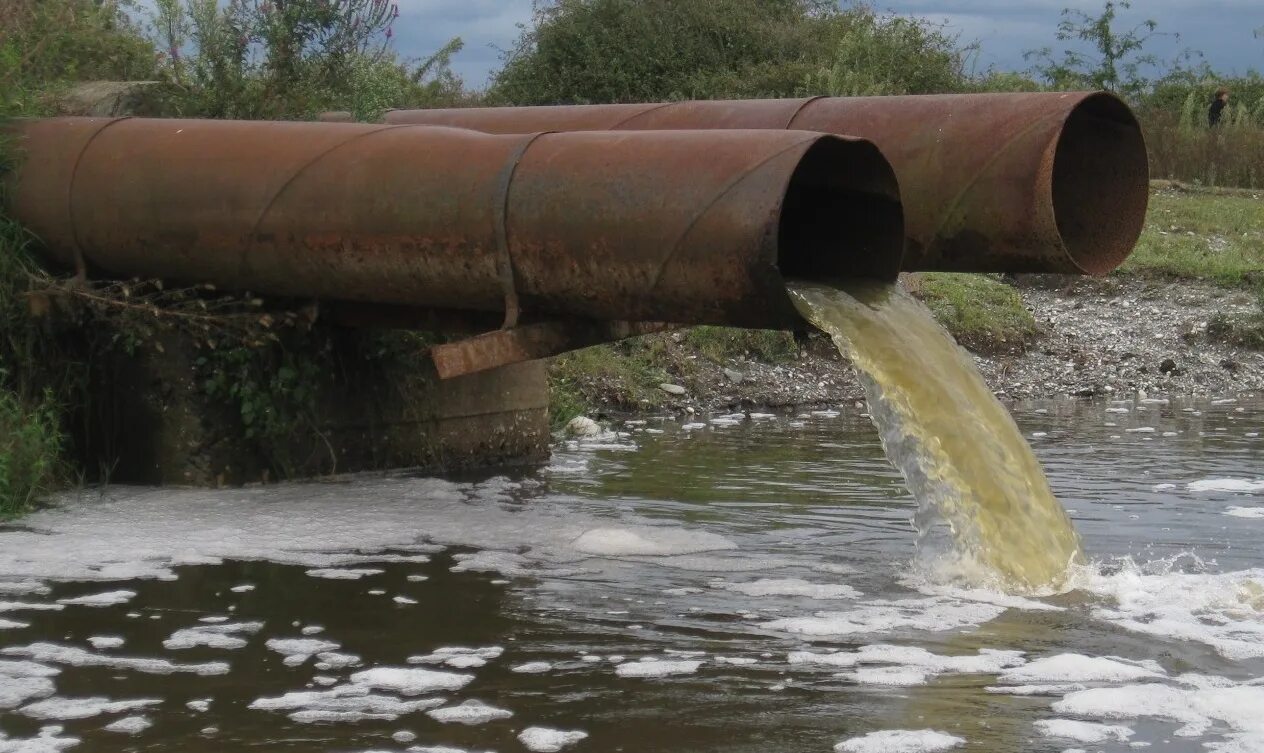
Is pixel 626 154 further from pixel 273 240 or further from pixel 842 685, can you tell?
pixel 842 685

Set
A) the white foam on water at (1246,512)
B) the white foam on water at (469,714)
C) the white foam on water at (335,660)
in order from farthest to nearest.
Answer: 1. the white foam on water at (1246,512)
2. the white foam on water at (335,660)
3. the white foam on water at (469,714)

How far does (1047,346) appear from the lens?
13266 mm

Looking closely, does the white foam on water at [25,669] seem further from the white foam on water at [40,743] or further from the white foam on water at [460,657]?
the white foam on water at [460,657]

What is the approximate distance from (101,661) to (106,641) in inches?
9.0

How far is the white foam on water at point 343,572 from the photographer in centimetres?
549

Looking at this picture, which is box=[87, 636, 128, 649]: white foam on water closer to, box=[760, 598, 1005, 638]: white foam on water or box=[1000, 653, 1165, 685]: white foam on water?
box=[760, 598, 1005, 638]: white foam on water

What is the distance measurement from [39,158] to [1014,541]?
4.69m

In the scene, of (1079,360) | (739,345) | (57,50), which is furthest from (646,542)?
(1079,360)

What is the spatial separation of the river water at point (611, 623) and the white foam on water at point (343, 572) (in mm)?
22

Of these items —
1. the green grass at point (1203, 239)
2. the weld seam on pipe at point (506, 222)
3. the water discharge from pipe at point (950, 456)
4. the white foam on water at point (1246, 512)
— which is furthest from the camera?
the green grass at point (1203, 239)

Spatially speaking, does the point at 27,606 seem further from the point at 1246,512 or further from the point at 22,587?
the point at 1246,512

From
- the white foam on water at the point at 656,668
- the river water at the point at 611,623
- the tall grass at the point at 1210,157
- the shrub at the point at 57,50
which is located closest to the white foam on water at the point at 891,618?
the river water at the point at 611,623

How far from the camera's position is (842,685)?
4.06 m

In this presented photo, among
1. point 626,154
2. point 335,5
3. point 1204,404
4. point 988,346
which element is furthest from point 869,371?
point 988,346
